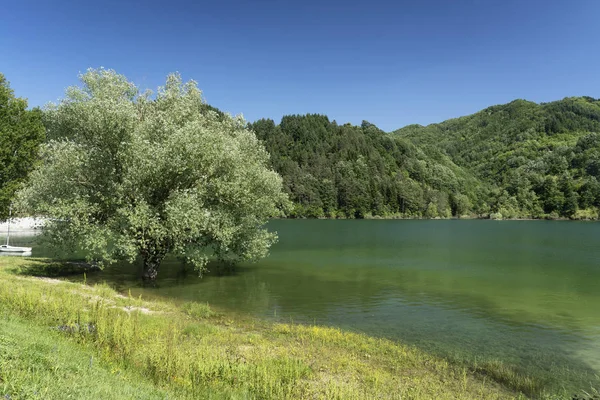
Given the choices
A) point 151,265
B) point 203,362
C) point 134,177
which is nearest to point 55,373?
point 203,362

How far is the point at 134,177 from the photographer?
30312 millimetres

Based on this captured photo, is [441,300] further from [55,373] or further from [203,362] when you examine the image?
[55,373]

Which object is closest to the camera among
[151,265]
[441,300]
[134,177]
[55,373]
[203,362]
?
[55,373]

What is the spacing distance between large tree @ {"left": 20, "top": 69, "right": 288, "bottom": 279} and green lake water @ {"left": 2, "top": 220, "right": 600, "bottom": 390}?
16.6 feet

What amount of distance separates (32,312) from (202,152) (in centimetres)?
1817

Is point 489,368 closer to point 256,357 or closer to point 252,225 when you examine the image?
point 256,357

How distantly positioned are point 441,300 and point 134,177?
88.9ft

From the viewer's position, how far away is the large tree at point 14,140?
47.0 meters

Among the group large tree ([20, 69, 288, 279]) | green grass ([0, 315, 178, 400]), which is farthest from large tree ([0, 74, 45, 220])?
green grass ([0, 315, 178, 400])

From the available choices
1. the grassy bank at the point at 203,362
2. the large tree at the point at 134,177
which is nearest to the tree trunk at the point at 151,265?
the large tree at the point at 134,177

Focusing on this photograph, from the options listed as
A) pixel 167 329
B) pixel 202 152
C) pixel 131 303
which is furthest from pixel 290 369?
pixel 202 152

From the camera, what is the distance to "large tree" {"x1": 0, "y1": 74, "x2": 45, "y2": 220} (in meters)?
47.0

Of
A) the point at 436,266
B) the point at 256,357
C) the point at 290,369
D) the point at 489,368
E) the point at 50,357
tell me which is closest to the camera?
the point at 50,357

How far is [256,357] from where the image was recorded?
15211mm
